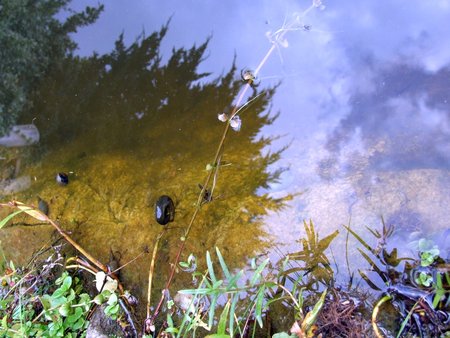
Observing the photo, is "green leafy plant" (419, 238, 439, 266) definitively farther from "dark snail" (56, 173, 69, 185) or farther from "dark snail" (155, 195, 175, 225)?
"dark snail" (56, 173, 69, 185)

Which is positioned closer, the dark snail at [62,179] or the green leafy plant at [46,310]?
the green leafy plant at [46,310]

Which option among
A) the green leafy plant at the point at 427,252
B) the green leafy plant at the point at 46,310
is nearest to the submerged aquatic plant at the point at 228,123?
the green leafy plant at the point at 46,310

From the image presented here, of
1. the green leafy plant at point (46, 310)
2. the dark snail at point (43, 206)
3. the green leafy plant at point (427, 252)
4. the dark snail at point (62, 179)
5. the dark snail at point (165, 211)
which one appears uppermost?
the green leafy plant at point (427, 252)

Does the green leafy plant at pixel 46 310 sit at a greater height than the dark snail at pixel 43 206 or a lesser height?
lesser

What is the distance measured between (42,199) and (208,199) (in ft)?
3.38

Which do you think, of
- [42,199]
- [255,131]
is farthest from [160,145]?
[42,199]

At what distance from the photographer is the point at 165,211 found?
219cm

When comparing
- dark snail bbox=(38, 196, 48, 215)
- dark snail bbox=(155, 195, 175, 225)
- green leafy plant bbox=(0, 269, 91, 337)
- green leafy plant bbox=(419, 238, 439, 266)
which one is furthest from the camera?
dark snail bbox=(38, 196, 48, 215)

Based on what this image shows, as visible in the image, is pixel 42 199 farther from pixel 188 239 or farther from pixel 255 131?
pixel 255 131

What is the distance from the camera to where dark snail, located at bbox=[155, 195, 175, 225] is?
2191 mm

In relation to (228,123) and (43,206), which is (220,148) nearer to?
(228,123)

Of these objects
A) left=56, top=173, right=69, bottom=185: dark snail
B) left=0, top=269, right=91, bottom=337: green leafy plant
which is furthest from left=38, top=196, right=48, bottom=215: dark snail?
left=0, top=269, right=91, bottom=337: green leafy plant

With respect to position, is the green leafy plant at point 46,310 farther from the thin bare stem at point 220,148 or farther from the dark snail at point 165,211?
the dark snail at point 165,211

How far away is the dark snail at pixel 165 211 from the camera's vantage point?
219 cm
